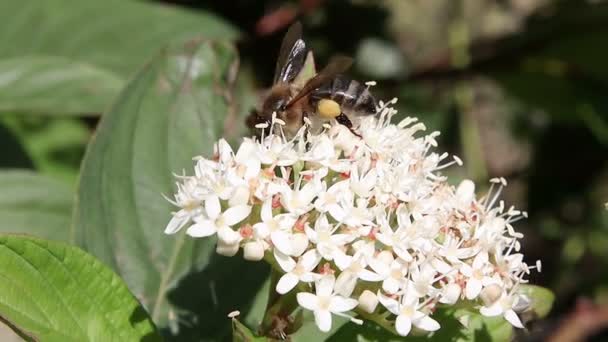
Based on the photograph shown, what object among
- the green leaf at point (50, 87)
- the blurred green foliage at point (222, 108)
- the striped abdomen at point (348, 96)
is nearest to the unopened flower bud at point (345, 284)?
the blurred green foliage at point (222, 108)

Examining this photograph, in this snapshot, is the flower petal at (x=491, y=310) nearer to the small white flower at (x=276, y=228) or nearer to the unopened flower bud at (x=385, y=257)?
the unopened flower bud at (x=385, y=257)

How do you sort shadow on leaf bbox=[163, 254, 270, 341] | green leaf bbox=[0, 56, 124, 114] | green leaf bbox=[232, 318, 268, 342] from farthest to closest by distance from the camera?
green leaf bbox=[0, 56, 124, 114] < shadow on leaf bbox=[163, 254, 270, 341] < green leaf bbox=[232, 318, 268, 342]

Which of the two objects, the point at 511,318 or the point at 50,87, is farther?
the point at 50,87

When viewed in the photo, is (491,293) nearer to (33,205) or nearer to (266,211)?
(266,211)

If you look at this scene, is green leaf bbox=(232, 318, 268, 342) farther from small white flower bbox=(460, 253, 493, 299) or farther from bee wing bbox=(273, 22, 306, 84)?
bee wing bbox=(273, 22, 306, 84)

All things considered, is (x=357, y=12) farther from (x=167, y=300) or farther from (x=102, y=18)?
(x=167, y=300)

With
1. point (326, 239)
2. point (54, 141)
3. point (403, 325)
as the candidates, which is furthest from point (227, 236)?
point (54, 141)

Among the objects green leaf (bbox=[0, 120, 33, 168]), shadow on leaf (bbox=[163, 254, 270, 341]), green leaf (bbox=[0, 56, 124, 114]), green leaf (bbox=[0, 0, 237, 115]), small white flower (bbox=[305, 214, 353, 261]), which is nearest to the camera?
small white flower (bbox=[305, 214, 353, 261])

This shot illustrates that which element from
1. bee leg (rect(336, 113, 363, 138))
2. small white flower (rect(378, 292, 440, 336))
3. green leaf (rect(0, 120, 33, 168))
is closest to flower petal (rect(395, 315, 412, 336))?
small white flower (rect(378, 292, 440, 336))
